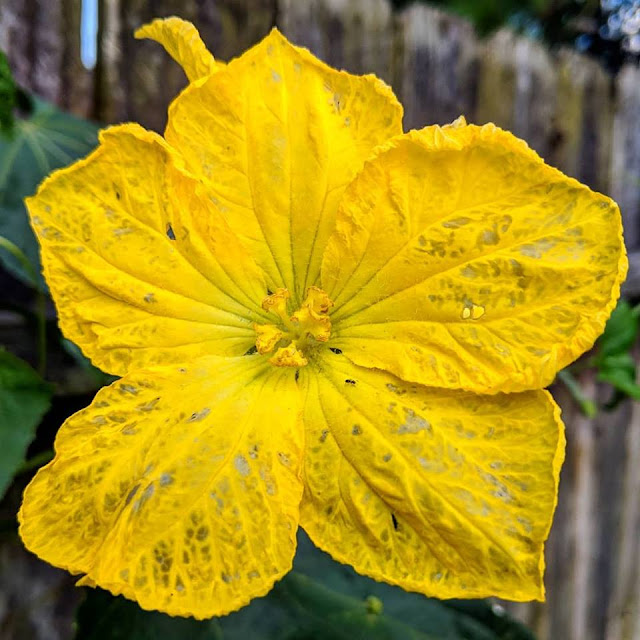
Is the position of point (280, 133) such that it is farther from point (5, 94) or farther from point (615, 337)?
point (615, 337)

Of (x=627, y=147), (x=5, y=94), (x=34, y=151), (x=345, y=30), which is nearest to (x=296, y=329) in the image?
(x=5, y=94)

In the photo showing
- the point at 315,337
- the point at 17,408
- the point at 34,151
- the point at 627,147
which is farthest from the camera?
the point at 627,147

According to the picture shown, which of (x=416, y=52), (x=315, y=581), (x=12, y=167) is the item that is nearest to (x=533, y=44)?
(x=416, y=52)

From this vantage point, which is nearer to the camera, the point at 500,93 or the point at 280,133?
the point at 280,133

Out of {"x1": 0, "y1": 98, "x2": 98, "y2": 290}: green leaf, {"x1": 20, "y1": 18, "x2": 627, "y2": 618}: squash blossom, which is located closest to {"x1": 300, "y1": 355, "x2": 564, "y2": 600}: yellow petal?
{"x1": 20, "y1": 18, "x2": 627, "y2": 618}: squash blossom

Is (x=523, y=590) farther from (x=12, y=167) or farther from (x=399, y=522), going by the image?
(x=12, y=167)

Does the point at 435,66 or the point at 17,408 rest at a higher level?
the point at 435,66

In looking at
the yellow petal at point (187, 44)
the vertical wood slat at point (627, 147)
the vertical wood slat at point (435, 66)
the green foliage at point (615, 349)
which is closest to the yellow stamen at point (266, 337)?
the yellow petal at point (187, 44)

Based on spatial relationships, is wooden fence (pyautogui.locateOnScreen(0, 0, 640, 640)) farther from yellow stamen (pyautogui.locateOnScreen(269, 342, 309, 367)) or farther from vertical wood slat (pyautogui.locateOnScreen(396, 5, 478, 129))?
yellow stamen (pyautogui.locateOnScreen(269, 342, 309, 367))
